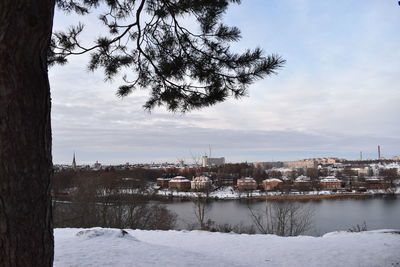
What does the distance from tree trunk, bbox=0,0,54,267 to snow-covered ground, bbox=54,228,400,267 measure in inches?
128

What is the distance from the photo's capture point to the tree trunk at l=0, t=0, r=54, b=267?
3.84 feet

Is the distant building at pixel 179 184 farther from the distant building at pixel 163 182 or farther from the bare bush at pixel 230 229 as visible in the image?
the bare bush at pixel 230 229

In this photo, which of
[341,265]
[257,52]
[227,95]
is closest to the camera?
[257,52]

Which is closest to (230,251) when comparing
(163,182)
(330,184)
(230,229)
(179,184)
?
(230,229)

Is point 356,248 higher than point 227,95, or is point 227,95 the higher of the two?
point 227,95

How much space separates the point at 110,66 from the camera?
372 cm

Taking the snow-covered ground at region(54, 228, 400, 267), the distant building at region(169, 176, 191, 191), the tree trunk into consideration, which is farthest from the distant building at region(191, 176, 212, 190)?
the distant building at region(169, 176, 191, 191)

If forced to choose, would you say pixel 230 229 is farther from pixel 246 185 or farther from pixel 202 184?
pixel 246 185

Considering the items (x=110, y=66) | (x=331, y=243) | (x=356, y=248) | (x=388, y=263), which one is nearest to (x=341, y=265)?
(x=388, y=263)

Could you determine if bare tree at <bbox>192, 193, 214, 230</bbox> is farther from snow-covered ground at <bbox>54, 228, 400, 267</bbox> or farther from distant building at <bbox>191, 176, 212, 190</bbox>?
snow-covered ground at <bbox>54, 228, 400, 267</bbox>

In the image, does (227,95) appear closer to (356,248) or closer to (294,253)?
(294,253)

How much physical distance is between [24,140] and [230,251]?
5441 mm

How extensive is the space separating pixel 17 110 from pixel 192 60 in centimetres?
238

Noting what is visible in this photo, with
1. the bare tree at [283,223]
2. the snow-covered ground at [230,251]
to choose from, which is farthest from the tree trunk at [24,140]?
the bare tree at [283,223]
